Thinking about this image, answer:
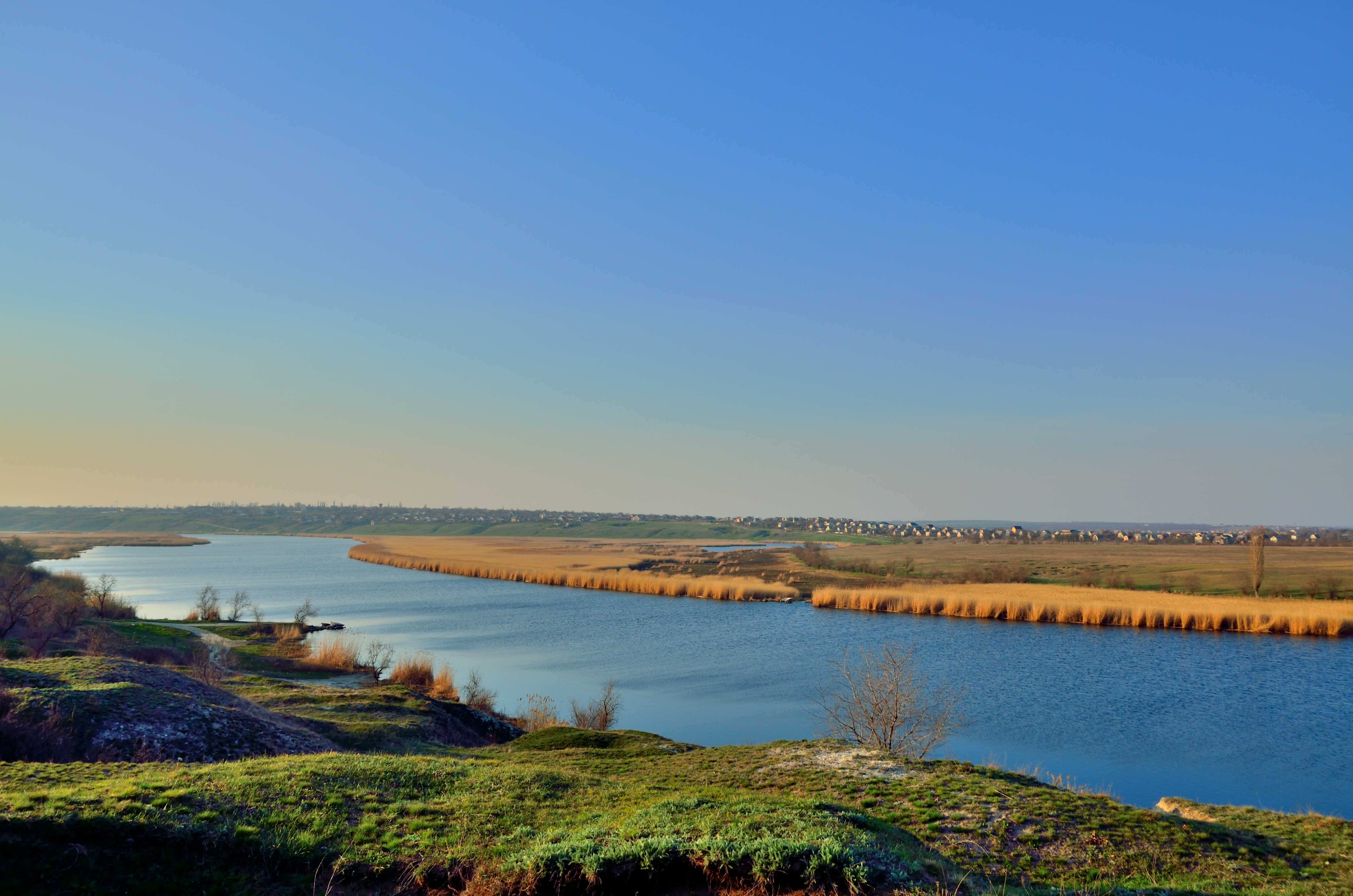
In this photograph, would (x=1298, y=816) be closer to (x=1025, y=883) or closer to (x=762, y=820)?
(x=1025, y=883)

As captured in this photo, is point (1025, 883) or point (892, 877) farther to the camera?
point (1025, 883)

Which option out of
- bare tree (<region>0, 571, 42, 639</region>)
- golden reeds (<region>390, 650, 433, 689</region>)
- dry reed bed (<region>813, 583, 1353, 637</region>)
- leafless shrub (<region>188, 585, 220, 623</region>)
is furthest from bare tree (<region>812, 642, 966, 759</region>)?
leafless shrub (<region>188, 585, 220, 623</region>)

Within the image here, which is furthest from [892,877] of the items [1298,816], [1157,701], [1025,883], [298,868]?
[1157,701]

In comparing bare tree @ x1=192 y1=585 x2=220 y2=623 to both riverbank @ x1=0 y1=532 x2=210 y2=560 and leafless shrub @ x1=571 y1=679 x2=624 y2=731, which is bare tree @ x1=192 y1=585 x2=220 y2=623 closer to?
leafless shrub @ x1=571 y1=679 x2=624 y2=731

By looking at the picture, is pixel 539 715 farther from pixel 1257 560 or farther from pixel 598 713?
pixel 1257 560

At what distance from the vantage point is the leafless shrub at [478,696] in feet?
102

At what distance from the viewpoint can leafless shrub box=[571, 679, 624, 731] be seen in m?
27.9

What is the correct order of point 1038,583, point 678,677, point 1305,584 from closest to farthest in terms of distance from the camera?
point 678,677, point 1305,584, point 1038,583

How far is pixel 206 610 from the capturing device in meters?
51.8

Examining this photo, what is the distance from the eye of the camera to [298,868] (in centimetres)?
842

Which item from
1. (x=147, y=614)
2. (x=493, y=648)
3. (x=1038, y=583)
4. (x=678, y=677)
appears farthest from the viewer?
(x=1038, y=583)

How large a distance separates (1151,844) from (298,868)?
1212 centimetres

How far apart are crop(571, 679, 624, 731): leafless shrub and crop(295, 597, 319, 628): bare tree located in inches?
786

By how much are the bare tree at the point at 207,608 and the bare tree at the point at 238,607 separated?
786 mm
